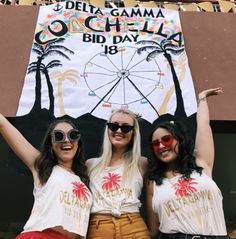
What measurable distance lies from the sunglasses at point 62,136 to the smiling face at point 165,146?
62 centimetres

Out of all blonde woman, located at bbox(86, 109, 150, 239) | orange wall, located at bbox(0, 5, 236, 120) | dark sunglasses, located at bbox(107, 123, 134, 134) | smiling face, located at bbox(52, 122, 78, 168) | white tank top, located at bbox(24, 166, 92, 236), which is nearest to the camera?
white tank top, located at bbox(24, 166, 92, 236)

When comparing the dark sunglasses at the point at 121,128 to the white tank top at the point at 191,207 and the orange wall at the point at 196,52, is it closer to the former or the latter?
the white tank top at the point at 191,207

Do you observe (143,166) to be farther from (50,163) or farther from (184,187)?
(50,163)

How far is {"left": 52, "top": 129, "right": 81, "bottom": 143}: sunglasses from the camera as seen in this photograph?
3105 mm

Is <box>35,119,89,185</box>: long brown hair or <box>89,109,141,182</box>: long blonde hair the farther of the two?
<box>89,109,141,182</box>: long blonde hair

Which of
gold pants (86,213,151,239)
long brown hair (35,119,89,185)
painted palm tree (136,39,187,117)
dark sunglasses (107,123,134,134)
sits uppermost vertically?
painted palm tree (136,39,187,117)

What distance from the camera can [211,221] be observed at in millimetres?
2797

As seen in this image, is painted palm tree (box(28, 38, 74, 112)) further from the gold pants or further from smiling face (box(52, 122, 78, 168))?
the gold pants

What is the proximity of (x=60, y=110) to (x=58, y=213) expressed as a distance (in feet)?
5.95

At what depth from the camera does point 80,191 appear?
2.96m

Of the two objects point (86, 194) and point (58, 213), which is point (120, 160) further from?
point (58, 213)

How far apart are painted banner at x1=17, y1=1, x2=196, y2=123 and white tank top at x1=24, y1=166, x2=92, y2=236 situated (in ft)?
5.07

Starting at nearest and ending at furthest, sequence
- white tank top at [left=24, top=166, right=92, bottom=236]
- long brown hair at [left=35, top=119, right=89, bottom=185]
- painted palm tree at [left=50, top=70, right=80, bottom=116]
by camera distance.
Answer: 1. white tank top at [left=24, top=166, right=92, bottom=236]
2. long brown hair at [left=35, top=119, right=89, bottom=185]
3. painted palm tree at [left=50, top=70, right=80, bottom=116]

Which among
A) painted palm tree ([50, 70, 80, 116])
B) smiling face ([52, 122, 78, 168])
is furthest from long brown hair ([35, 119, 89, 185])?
painted palm tree ([50, 70, 80, 116])
